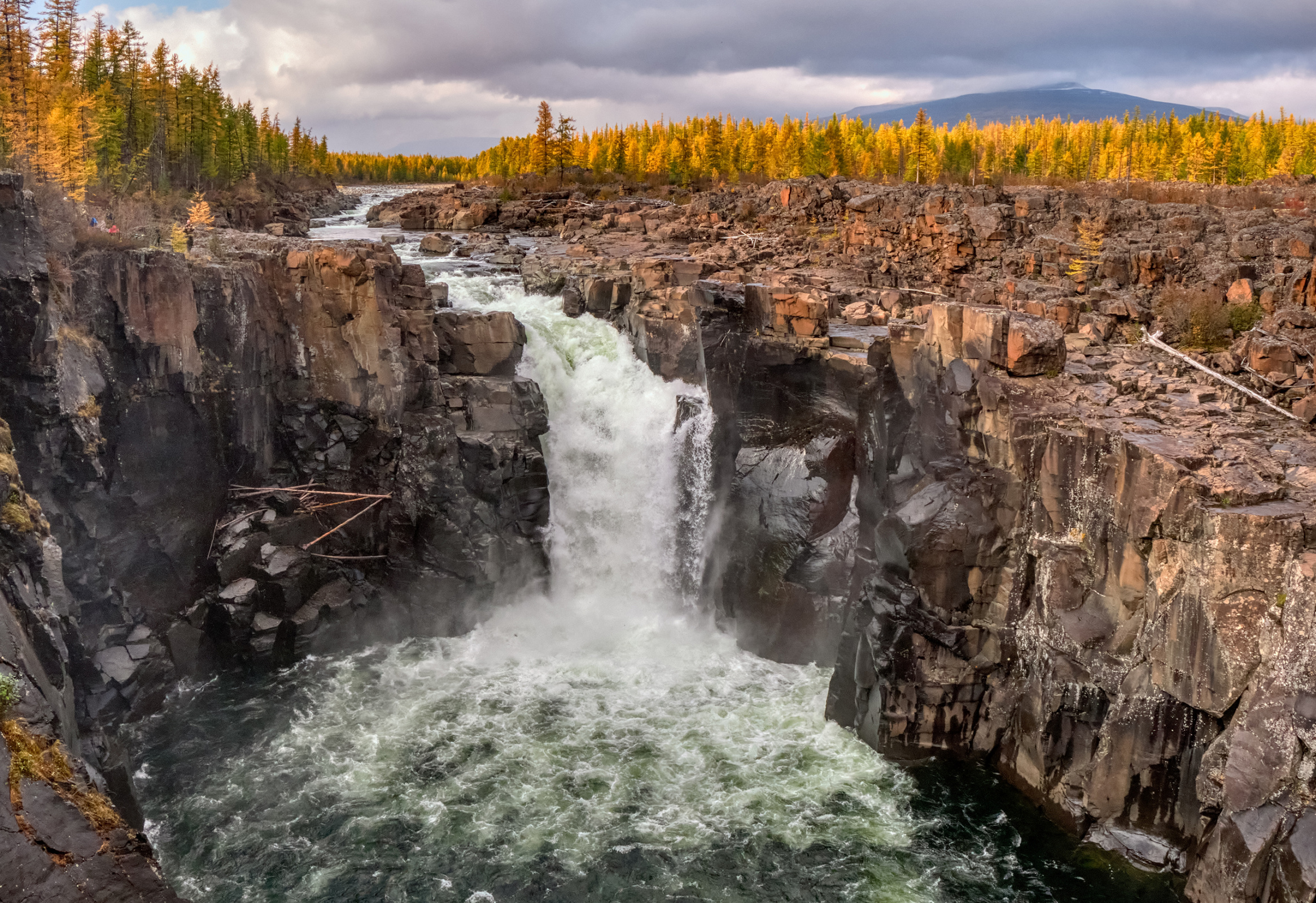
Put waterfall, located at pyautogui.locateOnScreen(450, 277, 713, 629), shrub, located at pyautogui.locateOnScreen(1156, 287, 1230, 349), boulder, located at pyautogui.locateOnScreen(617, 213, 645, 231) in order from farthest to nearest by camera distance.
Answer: boulder, located at pyautogui.locateOnScreen(617, 213, 645, 231), waterfall, located at pyautogui.locateOnScreen(450, 277, 713, 629), shrub, located at pyautogui.locateOnScreen(1156, 287, 1230, 349)

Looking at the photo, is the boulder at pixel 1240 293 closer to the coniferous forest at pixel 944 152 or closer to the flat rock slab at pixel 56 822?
the flat rock slab at pixel 56 822

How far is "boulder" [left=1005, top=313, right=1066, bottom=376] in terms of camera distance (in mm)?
21922

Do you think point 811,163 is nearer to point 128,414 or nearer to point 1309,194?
point 1309,194

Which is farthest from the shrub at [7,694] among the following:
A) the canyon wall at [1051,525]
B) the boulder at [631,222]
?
the boulder at [631,222]

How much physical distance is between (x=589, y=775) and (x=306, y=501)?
13727mm

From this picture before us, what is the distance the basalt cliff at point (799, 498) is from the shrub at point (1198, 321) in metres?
0.37

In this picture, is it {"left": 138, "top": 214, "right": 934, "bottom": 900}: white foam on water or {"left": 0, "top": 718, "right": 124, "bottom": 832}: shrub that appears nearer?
{"left": 0, "top": 718, "right": 124, "bottom": 832}: shrub

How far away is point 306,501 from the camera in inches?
1135

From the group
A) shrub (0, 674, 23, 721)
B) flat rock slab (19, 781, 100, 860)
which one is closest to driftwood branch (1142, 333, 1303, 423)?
flat rock slab (19, 781, 100, 860)

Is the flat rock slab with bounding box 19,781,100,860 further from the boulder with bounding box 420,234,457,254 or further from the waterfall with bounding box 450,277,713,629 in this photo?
the boulder with bounding box 420,234,457,254

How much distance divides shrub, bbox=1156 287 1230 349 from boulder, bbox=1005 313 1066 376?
623 cm

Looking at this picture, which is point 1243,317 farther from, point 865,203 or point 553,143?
point 553,143

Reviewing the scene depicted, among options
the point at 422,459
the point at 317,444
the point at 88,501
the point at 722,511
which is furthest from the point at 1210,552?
the point at 88,501

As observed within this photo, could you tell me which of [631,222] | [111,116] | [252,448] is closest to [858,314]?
[252,448]
